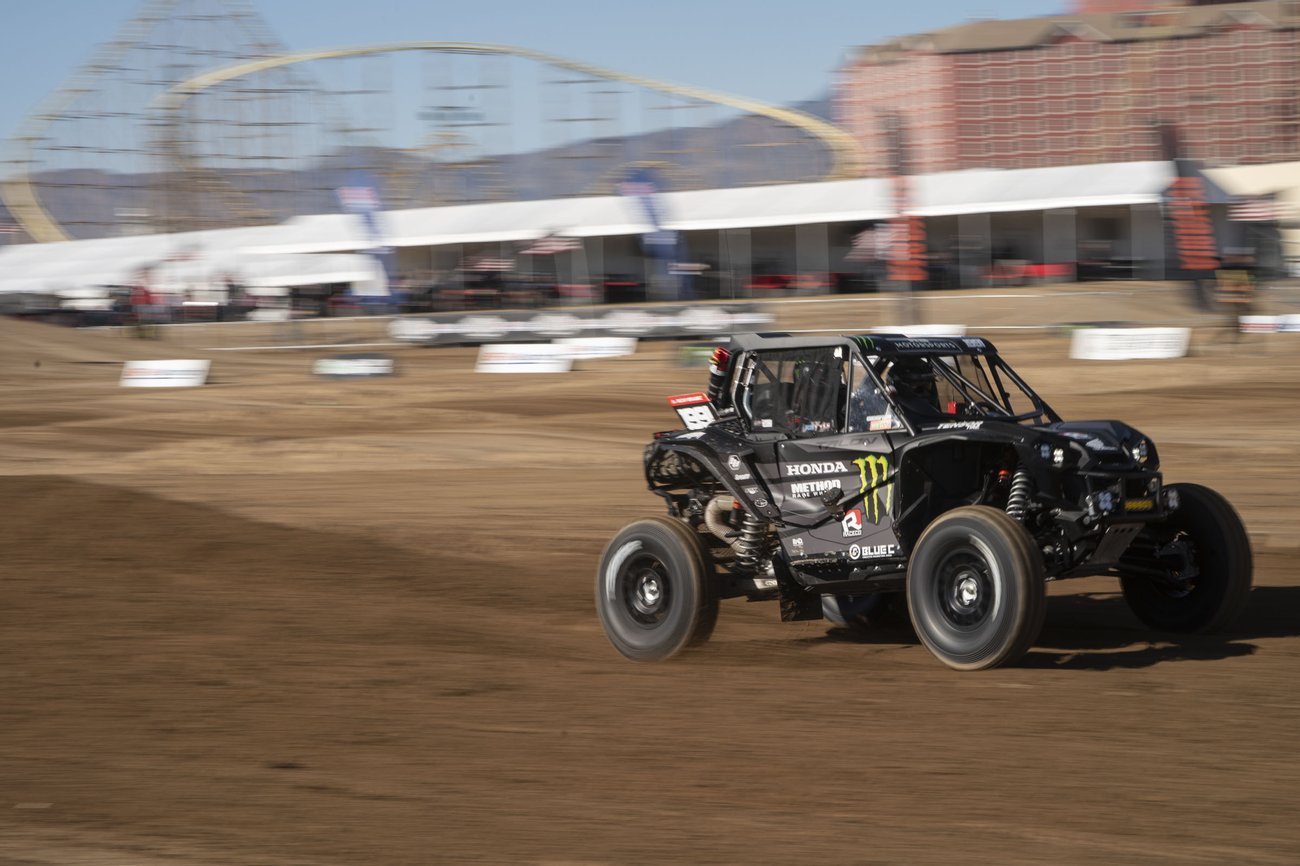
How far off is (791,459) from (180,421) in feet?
61.1

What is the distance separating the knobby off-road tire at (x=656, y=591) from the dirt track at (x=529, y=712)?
0.76ft

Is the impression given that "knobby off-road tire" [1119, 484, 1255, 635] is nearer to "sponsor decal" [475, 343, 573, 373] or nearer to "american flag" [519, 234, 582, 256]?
"sponsor decal" [475, 343, 573, 373]

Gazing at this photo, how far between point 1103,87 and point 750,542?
7834 cm

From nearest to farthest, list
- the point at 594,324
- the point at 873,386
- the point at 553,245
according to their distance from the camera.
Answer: the point at 873,386
the point at 594,324
the point at 553,245

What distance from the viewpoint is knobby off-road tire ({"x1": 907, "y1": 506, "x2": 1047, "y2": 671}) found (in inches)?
292

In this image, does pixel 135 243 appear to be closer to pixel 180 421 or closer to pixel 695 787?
pixel 180 421

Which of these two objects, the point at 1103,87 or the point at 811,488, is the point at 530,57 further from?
the point at 811,488

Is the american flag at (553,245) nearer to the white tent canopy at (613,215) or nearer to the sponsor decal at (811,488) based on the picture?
the white tent canopy at (613,215)

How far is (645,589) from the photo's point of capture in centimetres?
907

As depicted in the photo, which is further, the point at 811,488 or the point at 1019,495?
the point at 811,488

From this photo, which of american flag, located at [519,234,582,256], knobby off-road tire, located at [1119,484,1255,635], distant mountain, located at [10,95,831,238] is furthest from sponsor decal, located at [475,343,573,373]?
distant mountain, located at [10,95,831,238]

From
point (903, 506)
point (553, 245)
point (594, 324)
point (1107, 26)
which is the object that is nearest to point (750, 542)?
point (903, 506)

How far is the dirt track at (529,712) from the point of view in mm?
5301

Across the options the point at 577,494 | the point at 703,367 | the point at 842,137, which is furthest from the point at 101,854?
the point at 842,137
